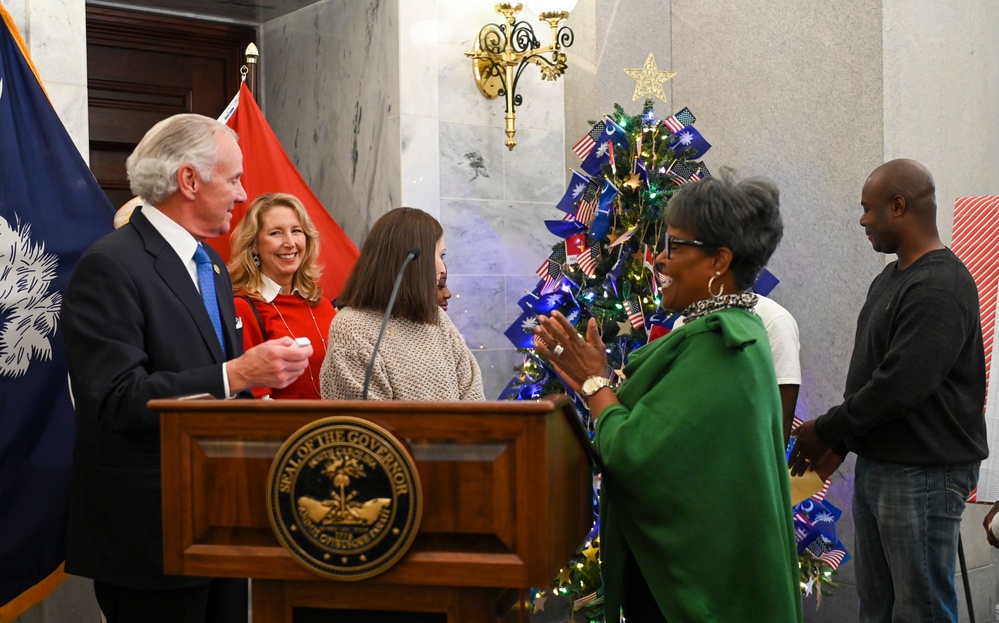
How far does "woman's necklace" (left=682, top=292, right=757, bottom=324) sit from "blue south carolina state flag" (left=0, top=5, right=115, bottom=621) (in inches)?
90.6

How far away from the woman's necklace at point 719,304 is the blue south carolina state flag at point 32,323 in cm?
230

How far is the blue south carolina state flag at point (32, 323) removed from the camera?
3.36 m

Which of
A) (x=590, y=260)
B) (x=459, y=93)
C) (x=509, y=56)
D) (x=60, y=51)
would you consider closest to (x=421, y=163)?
(x=459, y=93)

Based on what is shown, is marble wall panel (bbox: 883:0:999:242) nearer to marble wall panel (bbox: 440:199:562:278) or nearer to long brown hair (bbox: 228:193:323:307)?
marble wall panel (bbox: 440:199:562:278)

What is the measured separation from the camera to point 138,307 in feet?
7.41

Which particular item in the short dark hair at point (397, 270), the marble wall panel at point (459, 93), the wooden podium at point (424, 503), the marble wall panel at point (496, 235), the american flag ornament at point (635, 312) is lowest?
the wooden podium at point (424, 503)

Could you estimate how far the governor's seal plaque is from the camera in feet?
5.22

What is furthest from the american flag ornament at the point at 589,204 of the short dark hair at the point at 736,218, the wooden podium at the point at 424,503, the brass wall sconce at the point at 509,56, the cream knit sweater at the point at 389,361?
the wooden podium at the point at 424,503

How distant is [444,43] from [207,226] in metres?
2.61

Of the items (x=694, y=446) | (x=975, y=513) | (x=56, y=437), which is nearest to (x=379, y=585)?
(x=694, y=446)

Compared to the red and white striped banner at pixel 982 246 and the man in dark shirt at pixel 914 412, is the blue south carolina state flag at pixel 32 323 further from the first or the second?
the red and white striped banner at pixel 982 246

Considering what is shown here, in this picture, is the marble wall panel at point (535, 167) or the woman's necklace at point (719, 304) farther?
the marble wall panel at point (535, 167)

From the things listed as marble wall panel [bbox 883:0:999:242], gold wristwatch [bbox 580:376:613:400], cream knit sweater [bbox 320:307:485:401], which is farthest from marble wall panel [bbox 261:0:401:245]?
gold wristwatch [bbox 580:376:613:400]

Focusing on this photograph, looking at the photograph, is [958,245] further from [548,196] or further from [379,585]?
[379,585]
